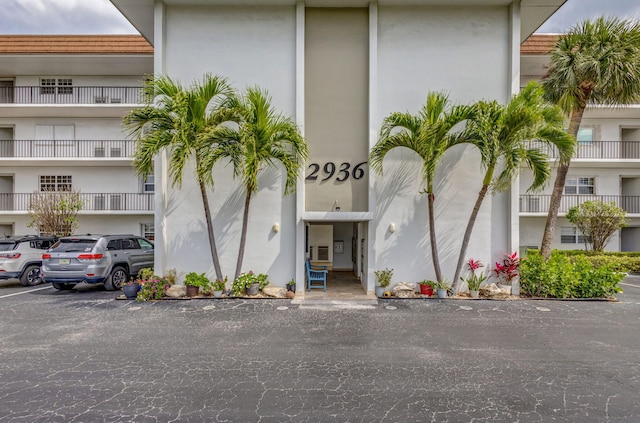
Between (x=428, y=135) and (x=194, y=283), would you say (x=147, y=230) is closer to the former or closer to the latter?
(x=194, y=283)

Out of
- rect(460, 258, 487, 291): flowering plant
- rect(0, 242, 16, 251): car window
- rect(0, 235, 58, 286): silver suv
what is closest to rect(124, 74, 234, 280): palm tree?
rect(0, 235, 58, 286): silver suv

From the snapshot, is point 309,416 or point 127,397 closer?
point 309,416

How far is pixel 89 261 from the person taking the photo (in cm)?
998

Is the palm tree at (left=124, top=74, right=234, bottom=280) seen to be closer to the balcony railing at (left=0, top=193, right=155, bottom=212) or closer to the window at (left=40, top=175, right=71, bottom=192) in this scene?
the balcony railing at (left=0, top=193, right=155, bottom=212)

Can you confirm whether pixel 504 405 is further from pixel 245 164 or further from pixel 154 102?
pixel 154 102

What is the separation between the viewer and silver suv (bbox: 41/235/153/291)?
9828mm

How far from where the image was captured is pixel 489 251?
33.6ft

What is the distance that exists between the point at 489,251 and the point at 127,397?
971cm

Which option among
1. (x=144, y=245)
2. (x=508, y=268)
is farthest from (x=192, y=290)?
(x=508, y=268)

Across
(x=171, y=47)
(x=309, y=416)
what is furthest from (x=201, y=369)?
(x=171, y=47)

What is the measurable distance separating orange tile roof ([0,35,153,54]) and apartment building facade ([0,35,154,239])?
11cm

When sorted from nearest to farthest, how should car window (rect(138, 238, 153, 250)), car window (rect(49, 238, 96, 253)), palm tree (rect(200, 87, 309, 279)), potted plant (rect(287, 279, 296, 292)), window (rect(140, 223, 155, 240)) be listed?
palm tree (rect(200, 87, 309, 279)) → car window (rect(49, 238, 96, 253)) → potted plant (rect(287, 279, 296, 292)) → car window (rect(138, 238, 153, 250)) → window (rect(140, 223, 155, 240))

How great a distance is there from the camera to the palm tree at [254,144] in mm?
8922

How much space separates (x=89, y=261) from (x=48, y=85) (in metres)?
13.6
